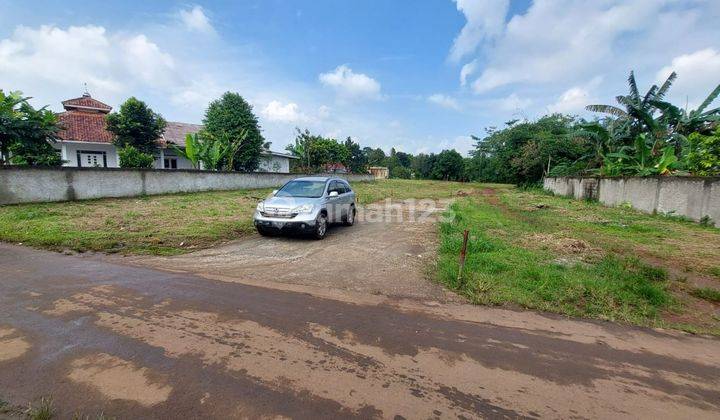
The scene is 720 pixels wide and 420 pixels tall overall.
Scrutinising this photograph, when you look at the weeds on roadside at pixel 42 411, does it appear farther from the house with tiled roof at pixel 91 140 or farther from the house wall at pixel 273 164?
the house wall at pixel 273 164

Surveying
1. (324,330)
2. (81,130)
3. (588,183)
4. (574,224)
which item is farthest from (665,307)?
(81,130)

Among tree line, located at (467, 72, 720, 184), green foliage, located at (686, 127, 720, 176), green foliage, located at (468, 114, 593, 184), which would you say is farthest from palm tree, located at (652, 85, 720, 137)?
green foliage, located at (468, 114, 593, 184)

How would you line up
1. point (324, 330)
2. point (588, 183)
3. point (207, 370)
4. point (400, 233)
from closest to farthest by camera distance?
1. point (207, 370)
2. point (324, 330)
3. point (400, 233)
4. point (588, 183)

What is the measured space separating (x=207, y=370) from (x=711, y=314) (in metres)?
6.03

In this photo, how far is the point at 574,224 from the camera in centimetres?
1065

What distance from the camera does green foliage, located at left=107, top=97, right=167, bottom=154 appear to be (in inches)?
827

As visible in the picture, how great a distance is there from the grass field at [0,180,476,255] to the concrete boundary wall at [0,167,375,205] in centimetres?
70

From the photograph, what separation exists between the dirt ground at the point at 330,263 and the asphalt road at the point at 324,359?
0.63m

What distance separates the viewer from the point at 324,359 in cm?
290

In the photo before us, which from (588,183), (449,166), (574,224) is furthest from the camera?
(449,166)

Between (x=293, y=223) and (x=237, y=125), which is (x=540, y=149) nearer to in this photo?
(x=237, y=125)

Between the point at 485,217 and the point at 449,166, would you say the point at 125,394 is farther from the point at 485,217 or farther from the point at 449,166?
the point at 449,166

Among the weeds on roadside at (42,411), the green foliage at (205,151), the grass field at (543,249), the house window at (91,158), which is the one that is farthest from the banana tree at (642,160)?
the house window at (91,158)

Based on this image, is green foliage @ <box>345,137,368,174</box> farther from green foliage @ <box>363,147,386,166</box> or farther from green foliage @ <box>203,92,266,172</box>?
green foliage @ <box>203,92,266,172</box>
